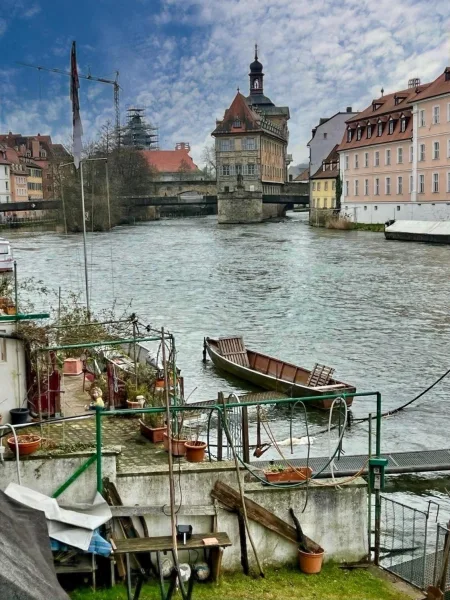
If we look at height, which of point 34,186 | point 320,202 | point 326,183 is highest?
point 34,186

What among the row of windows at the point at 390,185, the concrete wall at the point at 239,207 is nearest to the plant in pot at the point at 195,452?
the row of windows at the point at 390,185

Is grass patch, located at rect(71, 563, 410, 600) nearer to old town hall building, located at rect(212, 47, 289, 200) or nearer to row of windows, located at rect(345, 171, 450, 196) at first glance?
row of windows, located at rect(345, 171, 450, 196)

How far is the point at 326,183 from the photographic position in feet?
287

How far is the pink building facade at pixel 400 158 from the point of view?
2520 inches

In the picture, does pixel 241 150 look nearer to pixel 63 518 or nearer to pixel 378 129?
pixel 378 129

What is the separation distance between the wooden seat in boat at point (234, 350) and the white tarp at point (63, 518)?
44.1 ft

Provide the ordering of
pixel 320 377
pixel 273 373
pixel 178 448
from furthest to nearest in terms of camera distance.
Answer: pixel 273 373, pixel 320 377, pixel 178 448

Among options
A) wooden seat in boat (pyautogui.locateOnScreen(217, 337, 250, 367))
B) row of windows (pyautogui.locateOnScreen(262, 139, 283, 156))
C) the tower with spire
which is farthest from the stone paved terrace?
row of windows (pyautogui.locateOnScreen(262, 139, 283, 156))

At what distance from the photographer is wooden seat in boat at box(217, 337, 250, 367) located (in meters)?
21.1

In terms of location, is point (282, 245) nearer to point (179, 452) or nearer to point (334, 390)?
point (334, 390)

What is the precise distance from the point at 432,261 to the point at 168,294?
18871 millimetres

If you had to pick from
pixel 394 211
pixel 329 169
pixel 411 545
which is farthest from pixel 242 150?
pixel 411 545

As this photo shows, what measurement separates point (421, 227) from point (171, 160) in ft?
339

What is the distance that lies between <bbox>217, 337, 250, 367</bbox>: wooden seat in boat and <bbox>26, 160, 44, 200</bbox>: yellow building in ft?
346
